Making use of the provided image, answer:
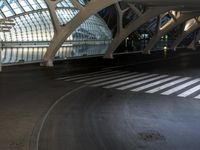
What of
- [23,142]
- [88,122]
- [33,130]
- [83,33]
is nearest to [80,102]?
[88,122]

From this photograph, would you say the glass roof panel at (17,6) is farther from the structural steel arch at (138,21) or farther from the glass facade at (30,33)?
the structural steel arch at (138,21)

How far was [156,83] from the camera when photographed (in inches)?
813

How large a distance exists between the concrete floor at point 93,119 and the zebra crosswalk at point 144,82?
80 cm

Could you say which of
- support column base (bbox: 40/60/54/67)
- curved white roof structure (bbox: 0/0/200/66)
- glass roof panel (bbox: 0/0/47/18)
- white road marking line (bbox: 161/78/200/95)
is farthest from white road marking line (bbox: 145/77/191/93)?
glass roof panel (bbox: 0/0/47/18)

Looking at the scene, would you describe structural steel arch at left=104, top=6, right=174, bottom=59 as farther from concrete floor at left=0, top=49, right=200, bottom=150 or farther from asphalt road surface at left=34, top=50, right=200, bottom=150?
concrete floor at left=0, top=49, right=200, bottom=150

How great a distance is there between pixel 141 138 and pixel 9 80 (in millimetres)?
12326

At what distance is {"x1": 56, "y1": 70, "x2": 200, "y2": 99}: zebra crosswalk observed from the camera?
18.2m

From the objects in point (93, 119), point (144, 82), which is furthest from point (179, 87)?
point (93, 119)

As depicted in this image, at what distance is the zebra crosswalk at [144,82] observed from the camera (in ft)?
59.6

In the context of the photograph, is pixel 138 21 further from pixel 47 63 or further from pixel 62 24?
pixel 47 63

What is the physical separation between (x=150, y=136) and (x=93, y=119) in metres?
2.35

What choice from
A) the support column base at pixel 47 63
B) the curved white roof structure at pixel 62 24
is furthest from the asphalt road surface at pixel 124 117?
the curved white roof structure at pixel 62 24

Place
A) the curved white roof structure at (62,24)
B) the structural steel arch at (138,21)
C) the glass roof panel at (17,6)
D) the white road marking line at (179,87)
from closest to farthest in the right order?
the white road marking line at (179,87) < the curved white roof structure at (62,24) < the glass roof panel at (17,6) < the structural steel arch at (138,21)

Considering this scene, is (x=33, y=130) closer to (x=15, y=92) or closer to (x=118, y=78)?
(x=15, y=92)
